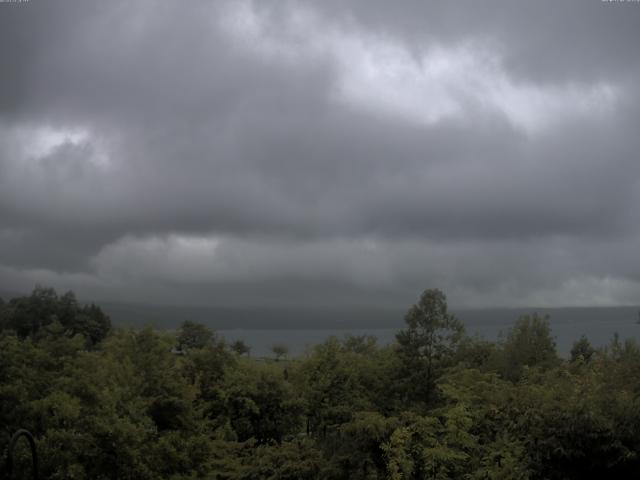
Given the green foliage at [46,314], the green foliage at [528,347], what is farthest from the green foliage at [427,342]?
the green foliage at [46,314]

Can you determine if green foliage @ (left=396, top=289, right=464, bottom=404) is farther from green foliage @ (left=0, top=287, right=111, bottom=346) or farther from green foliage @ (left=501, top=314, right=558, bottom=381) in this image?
green foliage @ (left=0, top=287, right=111, bottom=346)

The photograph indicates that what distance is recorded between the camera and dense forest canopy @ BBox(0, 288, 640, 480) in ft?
64.0

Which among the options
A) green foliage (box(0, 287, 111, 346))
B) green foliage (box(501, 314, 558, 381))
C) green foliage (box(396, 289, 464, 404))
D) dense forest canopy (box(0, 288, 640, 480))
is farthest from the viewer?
green foliage (box(0, 287, 111, 346))

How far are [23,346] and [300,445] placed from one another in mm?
12835

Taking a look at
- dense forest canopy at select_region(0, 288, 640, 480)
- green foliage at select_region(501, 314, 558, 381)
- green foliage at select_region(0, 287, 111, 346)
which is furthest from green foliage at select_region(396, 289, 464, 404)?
green foliage at select_region(0, 287, 111, 346)

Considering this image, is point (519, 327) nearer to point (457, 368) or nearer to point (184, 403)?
point (457, 368)

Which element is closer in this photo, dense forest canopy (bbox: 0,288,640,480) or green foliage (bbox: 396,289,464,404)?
dense forest canopy (bbox: 0,288,640,480)

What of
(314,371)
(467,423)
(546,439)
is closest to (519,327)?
(314,371)

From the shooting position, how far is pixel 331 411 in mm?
38250

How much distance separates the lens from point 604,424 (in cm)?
1808

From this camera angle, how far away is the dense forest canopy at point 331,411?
19516 millimetres

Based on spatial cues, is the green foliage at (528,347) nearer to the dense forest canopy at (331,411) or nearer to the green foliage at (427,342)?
the dense forest canopy at (331,411)

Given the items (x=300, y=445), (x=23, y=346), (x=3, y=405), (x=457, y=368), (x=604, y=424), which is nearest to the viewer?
(x=604, y=424)

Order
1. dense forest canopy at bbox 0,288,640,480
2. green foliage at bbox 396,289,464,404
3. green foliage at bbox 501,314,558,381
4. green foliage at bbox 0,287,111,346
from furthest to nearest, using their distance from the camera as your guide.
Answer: green foliage at bbox 0,287,111,346
green foliage at bbox 501,314,558,381
green foliage at bbox 396,289,464,404
dense forest canopy at bbox 0,288,640,480
